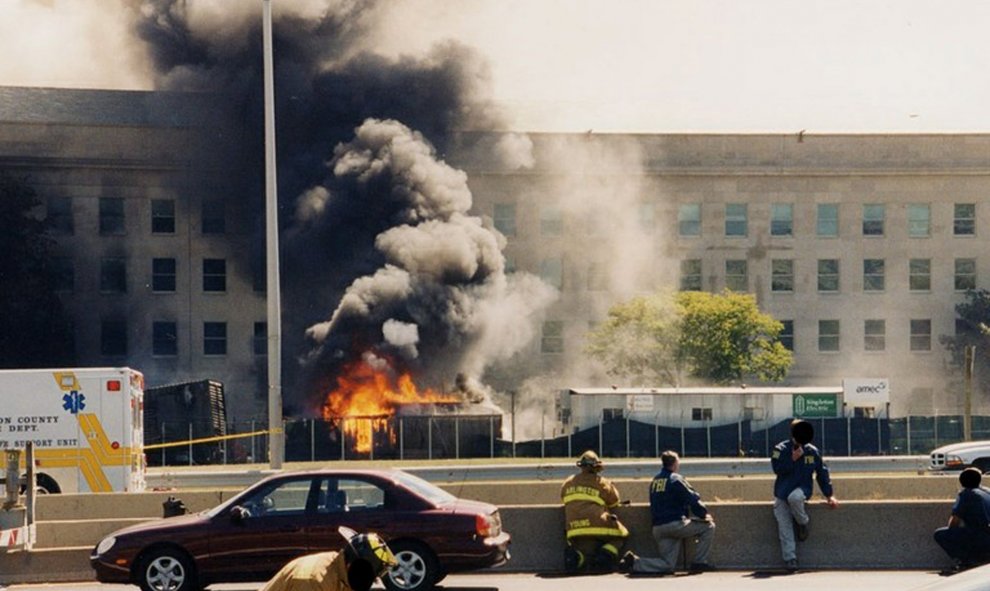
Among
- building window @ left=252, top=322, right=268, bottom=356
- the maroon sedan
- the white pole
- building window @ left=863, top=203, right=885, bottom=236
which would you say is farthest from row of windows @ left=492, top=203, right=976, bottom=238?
the maroon sedan

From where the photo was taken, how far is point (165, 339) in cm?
7925

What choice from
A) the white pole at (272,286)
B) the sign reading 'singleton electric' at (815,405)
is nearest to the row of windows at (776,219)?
the sign reading 'singleton electric' at (815,405)

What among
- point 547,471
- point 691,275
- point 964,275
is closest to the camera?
point 547,471

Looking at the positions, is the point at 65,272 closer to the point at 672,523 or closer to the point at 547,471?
the point at 547,471

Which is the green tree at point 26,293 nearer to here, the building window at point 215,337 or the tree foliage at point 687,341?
the building window at point 215,337

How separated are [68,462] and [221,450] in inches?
931

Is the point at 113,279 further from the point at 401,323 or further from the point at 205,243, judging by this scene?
the point at 401,323

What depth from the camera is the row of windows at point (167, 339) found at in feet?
258

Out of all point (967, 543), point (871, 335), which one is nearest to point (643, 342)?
point (871, 335)

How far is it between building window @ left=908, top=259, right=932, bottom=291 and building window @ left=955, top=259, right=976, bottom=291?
1269 mm

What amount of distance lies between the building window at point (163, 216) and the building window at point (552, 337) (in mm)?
17122

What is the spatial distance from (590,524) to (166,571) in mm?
4786

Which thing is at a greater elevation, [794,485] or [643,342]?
[643,342]

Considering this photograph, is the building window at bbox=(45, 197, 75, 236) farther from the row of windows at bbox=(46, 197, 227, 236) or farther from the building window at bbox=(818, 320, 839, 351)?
the building window at bbox=(818, 320, 839, 351)
